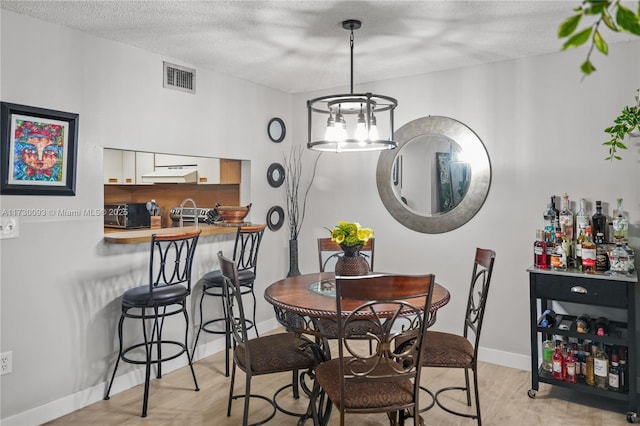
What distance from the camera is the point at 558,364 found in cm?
294

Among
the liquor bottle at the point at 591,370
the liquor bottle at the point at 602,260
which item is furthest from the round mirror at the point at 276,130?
the liquor bottle at the point at 591,370

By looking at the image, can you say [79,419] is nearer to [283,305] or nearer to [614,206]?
[283,305]

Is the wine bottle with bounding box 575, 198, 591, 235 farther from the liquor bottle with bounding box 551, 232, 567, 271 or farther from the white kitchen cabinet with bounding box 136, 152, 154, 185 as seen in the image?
the white kitchen cabinet with bounding box 136, 152, 154, 185

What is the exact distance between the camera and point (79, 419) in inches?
107

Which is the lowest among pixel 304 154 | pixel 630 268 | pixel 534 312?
pixel 534 312

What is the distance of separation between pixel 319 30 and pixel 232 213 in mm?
1675

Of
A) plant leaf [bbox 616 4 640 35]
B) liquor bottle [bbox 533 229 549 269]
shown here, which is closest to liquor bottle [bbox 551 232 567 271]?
liquor bottle [bbox 533 229 549 269]

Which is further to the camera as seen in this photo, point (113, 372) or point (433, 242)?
point (433, 242)

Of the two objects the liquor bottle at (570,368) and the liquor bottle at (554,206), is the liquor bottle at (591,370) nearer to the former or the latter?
the liquor bottle at (570,368)

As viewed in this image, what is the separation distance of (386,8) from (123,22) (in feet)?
5.17

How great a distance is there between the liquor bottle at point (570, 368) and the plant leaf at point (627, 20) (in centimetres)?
275

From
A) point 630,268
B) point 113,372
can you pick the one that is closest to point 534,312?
point 630,268

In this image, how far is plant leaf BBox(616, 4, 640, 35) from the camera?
70cm

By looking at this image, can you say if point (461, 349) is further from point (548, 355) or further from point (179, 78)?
point (179, 78)
